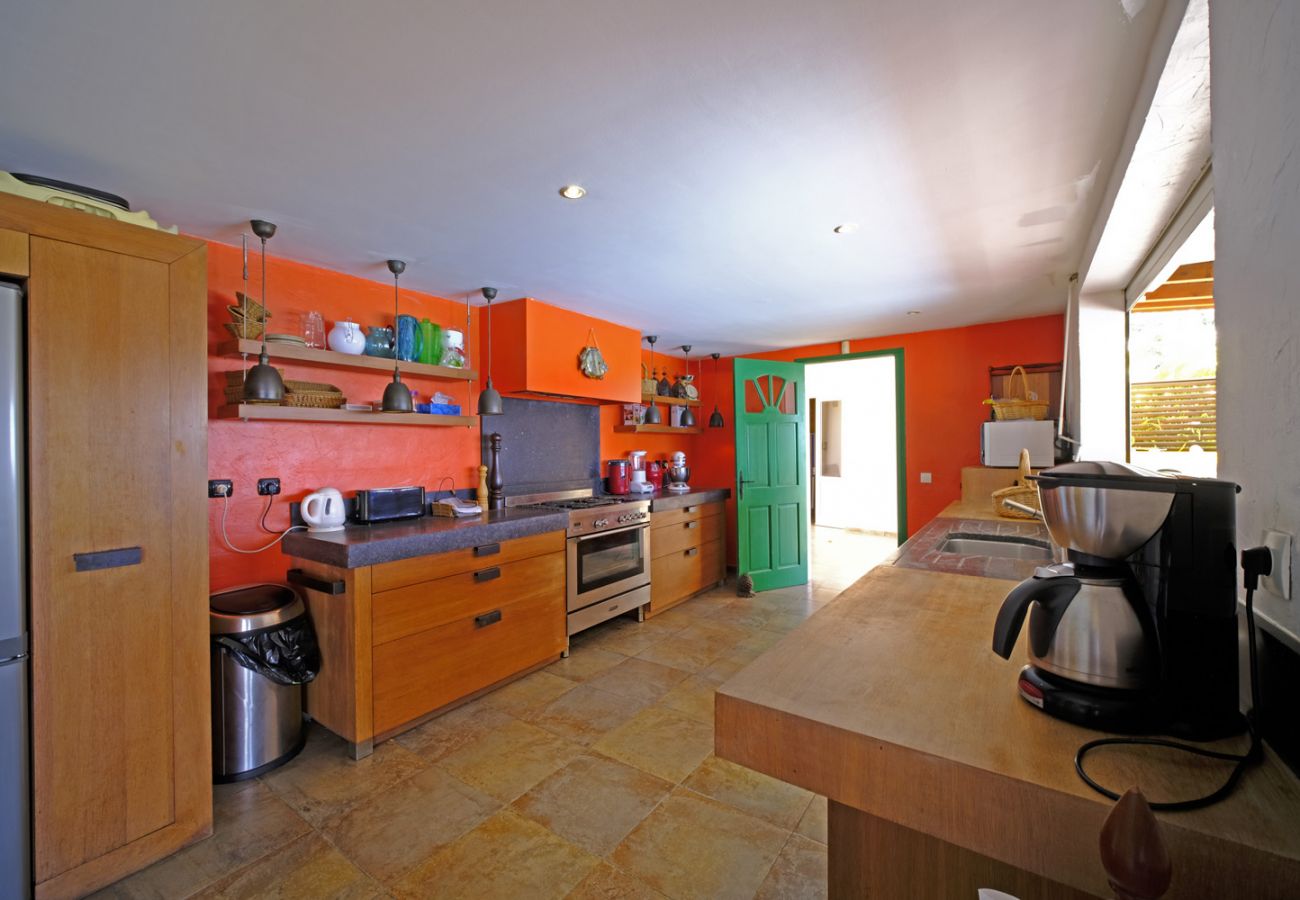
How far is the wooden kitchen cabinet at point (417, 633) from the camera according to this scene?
223 centimetres

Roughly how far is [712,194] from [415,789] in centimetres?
256

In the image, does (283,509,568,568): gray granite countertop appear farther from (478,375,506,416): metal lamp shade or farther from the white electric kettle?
(478,375,506,416): metal lamp shade

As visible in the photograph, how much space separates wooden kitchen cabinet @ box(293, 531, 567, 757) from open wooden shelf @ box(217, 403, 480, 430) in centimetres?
68

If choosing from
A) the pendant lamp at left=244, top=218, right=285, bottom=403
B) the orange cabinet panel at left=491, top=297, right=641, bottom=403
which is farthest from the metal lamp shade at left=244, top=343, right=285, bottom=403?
the orange cabinet panel at left=491, top=297, right=641, bottom=403

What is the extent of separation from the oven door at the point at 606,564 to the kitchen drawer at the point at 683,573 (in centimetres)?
16

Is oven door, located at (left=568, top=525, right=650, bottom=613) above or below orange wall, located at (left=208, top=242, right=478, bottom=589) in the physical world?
below

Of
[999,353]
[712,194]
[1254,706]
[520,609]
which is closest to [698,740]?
[520,609]

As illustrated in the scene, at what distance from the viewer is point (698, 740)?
7.71ft

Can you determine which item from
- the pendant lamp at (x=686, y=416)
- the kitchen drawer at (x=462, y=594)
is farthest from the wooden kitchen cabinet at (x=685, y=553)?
the kitchen drawer at (x=462, y=594)

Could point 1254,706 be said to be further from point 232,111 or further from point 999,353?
point 999,353

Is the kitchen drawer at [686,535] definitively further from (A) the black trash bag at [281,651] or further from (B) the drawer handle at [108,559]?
(B) the drawer handle at [108,559]

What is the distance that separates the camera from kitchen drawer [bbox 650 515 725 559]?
4.08 meters

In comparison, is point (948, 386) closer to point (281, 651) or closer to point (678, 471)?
point (678, 471)

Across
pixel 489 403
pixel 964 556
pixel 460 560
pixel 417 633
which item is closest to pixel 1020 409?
pixel 964 556
